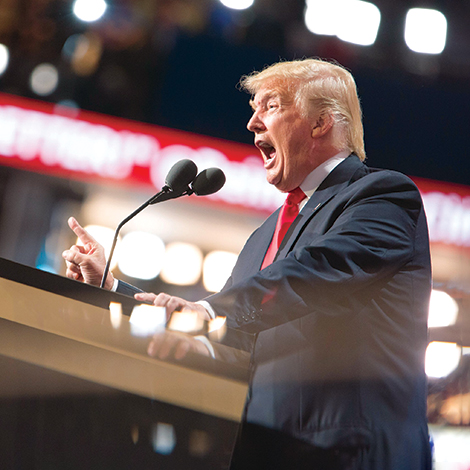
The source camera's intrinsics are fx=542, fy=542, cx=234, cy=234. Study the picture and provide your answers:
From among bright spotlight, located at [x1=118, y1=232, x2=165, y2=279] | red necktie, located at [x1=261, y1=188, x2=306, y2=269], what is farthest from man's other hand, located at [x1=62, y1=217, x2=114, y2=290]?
bright spotlight, located at [x1=118, y1=232, x2=165, y2=279]

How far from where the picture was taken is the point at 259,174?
4.88 metres

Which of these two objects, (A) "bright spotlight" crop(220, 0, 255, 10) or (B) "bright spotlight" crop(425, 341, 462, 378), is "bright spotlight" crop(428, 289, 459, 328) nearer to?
(B) "bright spotlight" crop(425, 341, 462, 378)

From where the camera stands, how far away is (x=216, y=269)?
→ 5410mm

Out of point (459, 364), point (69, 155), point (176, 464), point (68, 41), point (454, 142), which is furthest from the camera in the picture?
point (454, 142)

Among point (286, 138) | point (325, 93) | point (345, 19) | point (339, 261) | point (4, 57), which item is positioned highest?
point (345, 19)

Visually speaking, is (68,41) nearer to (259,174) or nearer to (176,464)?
(259,174)

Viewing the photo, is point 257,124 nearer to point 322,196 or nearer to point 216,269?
point 322,196

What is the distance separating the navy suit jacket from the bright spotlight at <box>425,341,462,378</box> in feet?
10.8

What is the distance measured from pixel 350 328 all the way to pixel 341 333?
19 mm

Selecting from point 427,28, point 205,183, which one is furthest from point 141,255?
point 205,183

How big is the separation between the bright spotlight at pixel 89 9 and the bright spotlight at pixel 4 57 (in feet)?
2.44

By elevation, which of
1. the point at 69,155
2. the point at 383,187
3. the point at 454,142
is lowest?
the point at 383,187

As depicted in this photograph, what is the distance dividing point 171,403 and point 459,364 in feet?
12.9

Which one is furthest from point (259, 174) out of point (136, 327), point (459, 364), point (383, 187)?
point (136, 327)
